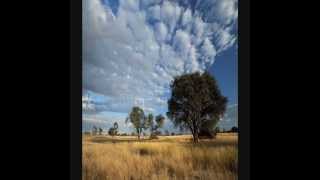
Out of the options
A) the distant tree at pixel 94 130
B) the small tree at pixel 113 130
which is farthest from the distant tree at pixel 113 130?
the distant tree at pixel 94 130

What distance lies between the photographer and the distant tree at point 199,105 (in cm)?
180

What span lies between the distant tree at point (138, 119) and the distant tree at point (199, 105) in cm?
16

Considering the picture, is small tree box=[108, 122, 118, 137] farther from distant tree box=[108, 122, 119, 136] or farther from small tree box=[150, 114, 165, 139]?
small tree box=[150, 114, 165, 139]

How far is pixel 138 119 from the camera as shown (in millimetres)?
1718

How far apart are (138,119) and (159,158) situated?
361mm
